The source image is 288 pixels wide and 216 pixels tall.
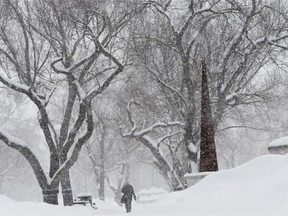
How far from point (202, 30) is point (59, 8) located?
6503 mm

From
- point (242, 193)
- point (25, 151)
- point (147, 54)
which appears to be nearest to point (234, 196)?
point (242, 193)

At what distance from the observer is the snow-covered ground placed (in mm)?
7941

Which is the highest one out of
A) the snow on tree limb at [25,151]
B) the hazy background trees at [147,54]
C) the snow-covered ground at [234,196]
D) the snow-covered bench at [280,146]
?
the hazy background trees at [147,54]

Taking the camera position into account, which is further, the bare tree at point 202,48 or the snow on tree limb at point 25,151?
the bare tree at point 202,48

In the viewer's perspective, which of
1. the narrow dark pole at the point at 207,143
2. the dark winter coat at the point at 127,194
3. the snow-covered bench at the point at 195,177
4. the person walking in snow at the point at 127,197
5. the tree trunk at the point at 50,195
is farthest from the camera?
the dark winter coat at the point at 127,194

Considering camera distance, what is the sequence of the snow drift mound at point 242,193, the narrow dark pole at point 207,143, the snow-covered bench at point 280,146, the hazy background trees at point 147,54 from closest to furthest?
the snow drift mound at point 242,193 → the snow-covered bench at point 280,146 → the narrow dark pole at point 207,143 → the hazy background trees at point 147,54

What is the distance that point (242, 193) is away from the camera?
8.90 m

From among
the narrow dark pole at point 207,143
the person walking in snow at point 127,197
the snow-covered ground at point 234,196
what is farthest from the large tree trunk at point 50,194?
the narrow dark pole at point 207,143

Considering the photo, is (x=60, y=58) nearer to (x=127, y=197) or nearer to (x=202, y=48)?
(x=127, y=197)

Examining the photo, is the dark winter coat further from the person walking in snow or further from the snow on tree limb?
the snow on tree limb

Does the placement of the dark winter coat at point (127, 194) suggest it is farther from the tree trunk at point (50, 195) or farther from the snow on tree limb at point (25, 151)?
the snow on tree limb at point (25, 151)

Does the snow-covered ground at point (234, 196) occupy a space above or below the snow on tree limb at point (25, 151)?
below

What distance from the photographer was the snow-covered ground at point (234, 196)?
313 inches

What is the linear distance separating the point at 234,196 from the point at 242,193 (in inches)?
7.4
